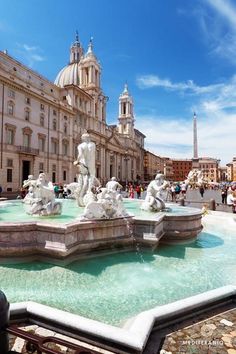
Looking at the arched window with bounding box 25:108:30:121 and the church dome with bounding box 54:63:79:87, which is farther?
the church dome with bounding box 54:63:79:87

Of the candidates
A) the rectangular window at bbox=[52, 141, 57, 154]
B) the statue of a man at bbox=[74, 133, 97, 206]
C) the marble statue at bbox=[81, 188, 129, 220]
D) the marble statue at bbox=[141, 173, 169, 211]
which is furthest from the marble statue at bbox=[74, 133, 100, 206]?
the rectangular window at bbox=[52, 141, 57, 154]

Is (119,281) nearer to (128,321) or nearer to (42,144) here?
(128,321)

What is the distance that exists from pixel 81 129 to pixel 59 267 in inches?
1640

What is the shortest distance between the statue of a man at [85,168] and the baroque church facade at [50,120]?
68.0 ft

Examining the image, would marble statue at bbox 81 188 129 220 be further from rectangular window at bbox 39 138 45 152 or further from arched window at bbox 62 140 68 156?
arched window at bbox 62 140 68 156

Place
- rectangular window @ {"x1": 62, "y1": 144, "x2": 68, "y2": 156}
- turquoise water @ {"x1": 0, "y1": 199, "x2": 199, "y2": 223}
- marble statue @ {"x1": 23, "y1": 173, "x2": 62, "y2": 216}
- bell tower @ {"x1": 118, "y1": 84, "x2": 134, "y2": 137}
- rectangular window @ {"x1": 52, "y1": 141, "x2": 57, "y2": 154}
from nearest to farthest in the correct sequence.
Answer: turquoise water @ {"x1": 0, "y1": 199, "x2": 199, "y2": 223}
marble statue @ {"x1": 23, "y1": 173, "x2": 62, "y2": 216}
rectangular window @ {"x1": 52, "y1": 141, "x2": 57, "y2": 154}
rectangular window @ {"x1": 62, "y1": 144, "x2": 68, "y2": 156}
bell tower @ {"x1": 118, "y1": 84, "x2": 134, "y2": 137}

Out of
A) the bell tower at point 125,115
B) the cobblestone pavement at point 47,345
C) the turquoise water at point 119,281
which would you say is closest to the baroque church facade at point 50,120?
the bell tower at point 125,115

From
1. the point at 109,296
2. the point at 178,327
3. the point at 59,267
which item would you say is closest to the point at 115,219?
the point at 59,267

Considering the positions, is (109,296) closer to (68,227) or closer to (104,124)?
(68,227)

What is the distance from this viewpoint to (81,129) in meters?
45.0

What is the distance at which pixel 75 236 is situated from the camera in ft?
16.9

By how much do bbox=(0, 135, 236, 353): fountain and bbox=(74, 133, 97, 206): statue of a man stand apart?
2800 mm

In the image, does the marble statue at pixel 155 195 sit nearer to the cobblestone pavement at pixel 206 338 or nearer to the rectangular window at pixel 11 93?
the cobblestone pavement at pixel 206 338

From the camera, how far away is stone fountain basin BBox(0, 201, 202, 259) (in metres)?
4.90
